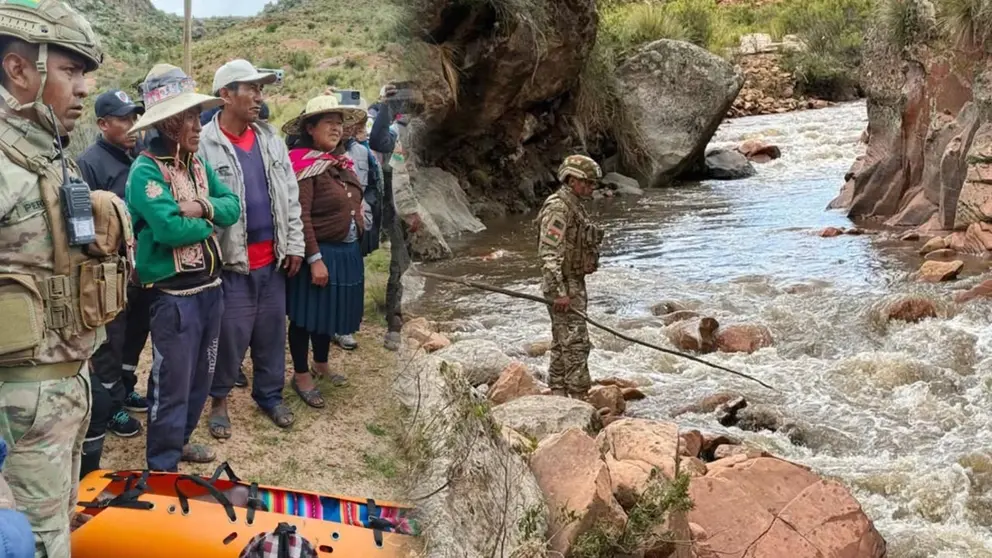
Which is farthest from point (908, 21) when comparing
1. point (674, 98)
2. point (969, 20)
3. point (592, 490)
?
point (592, 490)

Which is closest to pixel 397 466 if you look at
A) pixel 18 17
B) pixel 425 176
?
pixel 18 17

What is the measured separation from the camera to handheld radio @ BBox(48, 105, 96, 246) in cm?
221

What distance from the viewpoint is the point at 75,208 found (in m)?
2.21

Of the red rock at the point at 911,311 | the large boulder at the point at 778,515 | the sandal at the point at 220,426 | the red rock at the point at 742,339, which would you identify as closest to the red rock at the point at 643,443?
the large boulder at the point at 778,515

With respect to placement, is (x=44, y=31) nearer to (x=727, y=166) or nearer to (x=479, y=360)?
(x=479, y=360)

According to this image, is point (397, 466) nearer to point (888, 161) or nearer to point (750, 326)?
point (750, 326)

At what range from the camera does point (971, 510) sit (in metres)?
4.64

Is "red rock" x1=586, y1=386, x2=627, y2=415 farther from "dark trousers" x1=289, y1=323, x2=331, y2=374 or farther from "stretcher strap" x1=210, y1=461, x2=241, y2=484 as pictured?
"stretcher strap" x1=210, y1=461, x2=241, y2=484

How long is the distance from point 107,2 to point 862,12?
29.8m

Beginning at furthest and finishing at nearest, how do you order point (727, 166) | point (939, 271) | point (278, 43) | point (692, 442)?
point (727, 166)
point (939, 271)
point (692, 442)
point (278, 43)

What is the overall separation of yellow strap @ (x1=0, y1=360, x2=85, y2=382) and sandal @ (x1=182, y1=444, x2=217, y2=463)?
1.14 meters

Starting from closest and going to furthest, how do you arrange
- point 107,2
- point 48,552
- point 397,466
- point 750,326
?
1. point 48,552
2. point 397,466
3. point 107,2
4. point 750,326

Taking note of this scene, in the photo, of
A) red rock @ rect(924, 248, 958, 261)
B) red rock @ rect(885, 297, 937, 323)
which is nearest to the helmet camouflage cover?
red rock @ rect(885, 297, 937, 323)

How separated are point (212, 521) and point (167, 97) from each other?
1.37 m
